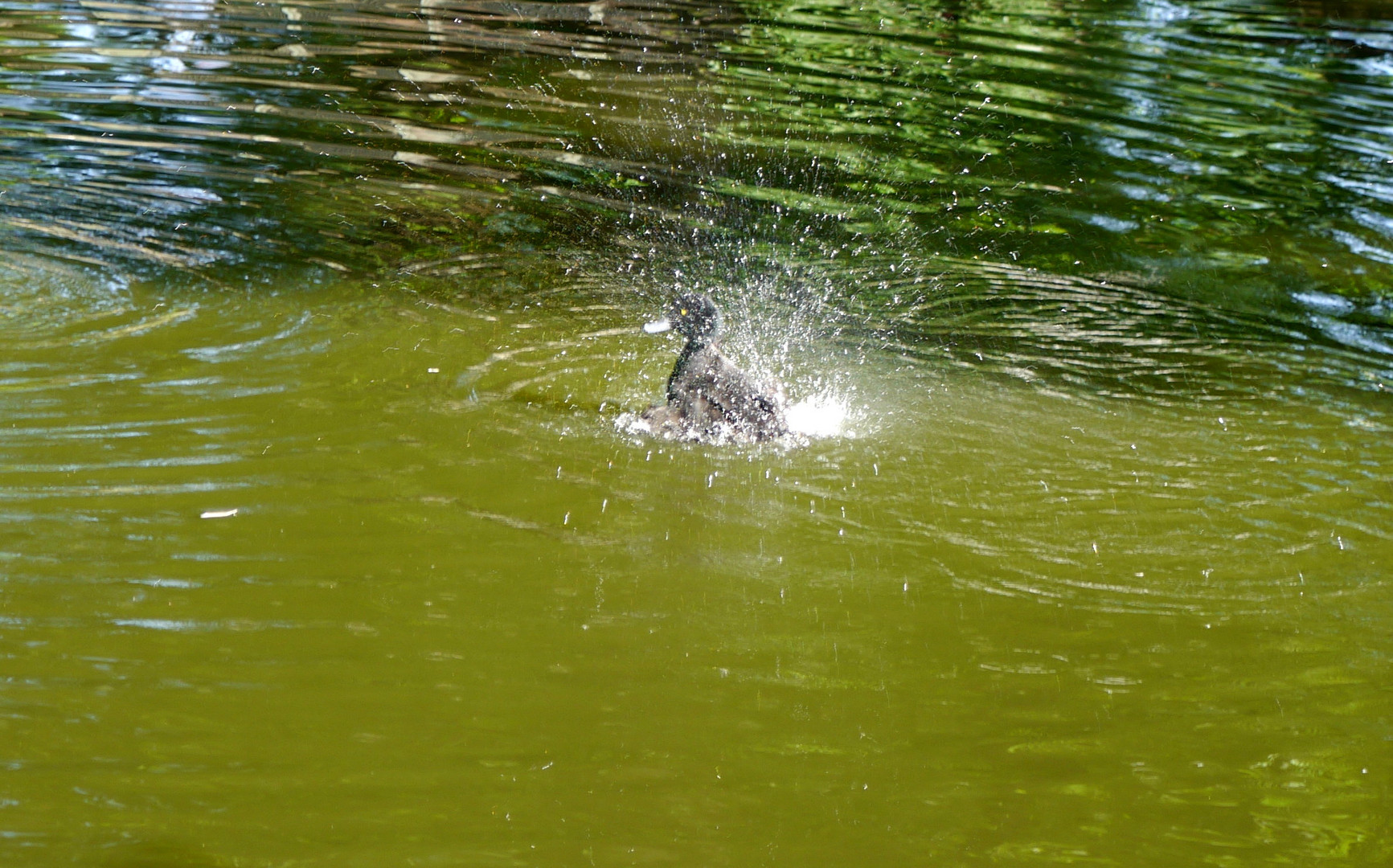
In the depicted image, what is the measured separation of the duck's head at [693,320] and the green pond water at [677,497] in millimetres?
281

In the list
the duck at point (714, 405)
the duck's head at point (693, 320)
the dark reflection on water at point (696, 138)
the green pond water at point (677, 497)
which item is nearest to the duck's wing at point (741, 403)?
the duck at point (714, 405)

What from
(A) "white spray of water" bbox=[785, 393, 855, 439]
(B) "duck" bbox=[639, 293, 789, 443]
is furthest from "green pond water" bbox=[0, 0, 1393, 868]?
(B) "duck" bbox=[639, 293, 789, 443]

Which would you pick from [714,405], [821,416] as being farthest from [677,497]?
[821,416]

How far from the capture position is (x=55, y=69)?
12.1 meters

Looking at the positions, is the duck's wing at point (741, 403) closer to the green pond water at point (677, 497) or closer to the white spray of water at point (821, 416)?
the white spray of water at point (821, 416)

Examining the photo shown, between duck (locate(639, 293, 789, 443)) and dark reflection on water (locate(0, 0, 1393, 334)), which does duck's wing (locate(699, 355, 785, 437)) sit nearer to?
duck (locate(639, 293, 789, 443))

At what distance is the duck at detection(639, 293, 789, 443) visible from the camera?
598 cm

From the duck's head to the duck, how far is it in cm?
9

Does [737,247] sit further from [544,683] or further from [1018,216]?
[544,683]

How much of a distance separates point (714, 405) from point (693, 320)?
0.76 metres

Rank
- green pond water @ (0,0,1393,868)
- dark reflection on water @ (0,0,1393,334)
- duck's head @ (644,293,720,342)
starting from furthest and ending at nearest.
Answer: dark reflection on water @ (0,0,1393,334) < duck's head @ (644,293,720,342) < green pond water @ (0,0,1393,868)

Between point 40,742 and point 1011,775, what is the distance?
2867 millimetres

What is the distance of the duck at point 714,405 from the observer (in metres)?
5.98

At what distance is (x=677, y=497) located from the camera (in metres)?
5.34
